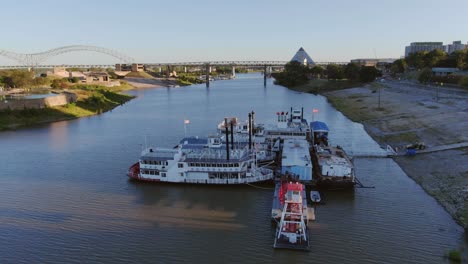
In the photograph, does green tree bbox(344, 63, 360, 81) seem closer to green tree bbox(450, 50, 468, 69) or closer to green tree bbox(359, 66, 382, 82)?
green tree bbox(359, 66, 382, 82)

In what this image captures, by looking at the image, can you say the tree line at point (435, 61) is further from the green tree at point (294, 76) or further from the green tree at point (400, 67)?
the green tree at point (294, 76)

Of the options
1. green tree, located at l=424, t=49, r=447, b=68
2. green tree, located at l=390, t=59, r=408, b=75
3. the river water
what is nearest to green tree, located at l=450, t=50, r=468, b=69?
green tree, located at l=424, t=49, r=447, b=68

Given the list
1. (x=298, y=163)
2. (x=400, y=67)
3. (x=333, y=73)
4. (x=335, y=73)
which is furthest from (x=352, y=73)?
(x=298, y=163)

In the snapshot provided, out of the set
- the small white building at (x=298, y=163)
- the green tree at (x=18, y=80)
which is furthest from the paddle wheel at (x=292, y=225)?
the green tree at (x=18, y=80)

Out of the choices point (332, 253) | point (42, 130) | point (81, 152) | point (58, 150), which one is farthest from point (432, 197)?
point (42, 130)

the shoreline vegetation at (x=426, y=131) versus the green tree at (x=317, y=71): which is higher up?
the green tree at (x=317, y=71)

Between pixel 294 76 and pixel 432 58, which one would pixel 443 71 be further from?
pixel 294 76

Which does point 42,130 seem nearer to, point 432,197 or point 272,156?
point 272,156
